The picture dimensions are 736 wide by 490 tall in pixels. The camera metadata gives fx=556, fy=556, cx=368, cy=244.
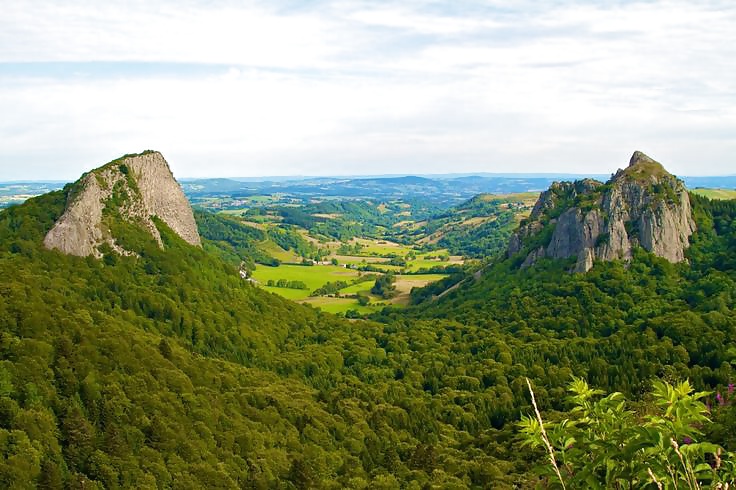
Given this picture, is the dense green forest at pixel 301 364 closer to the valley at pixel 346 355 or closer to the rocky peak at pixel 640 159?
the valley at pixel 346 355

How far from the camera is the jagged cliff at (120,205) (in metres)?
124

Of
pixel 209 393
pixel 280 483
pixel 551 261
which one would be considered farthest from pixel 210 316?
pixel 551 261

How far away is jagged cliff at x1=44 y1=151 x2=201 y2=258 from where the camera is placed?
124 meters

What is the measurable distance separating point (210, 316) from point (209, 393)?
46941mm

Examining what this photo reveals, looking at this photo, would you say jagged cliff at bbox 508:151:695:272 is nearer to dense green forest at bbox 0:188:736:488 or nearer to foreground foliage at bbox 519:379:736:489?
dense green forest at bbox 0:188:736:488

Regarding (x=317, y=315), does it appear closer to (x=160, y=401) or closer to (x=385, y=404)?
(x=385, y=404)

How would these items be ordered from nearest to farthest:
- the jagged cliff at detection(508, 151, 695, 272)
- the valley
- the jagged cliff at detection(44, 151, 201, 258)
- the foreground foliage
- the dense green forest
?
the foreground foliage, the valley, the dense green forest, the jagged cliff at detection(44, 151, 201, 258), the jagged cliff at detection(508, 151, 695, 272)

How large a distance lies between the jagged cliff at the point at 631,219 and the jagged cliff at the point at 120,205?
11785 centimetres

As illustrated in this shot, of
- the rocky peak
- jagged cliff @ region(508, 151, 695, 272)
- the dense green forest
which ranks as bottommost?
the dense green forest

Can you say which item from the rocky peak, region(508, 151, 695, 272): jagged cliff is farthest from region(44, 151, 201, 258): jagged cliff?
the rocky peak

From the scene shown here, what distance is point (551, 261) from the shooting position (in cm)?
17575

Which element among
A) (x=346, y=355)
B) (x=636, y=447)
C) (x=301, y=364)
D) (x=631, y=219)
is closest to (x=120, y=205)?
(x=301, y=364)

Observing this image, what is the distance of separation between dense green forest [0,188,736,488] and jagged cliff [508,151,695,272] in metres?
5.20

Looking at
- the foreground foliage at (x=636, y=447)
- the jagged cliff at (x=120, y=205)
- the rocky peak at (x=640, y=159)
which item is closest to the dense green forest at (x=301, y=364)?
the jagged cliff at (x=120, y=205)
